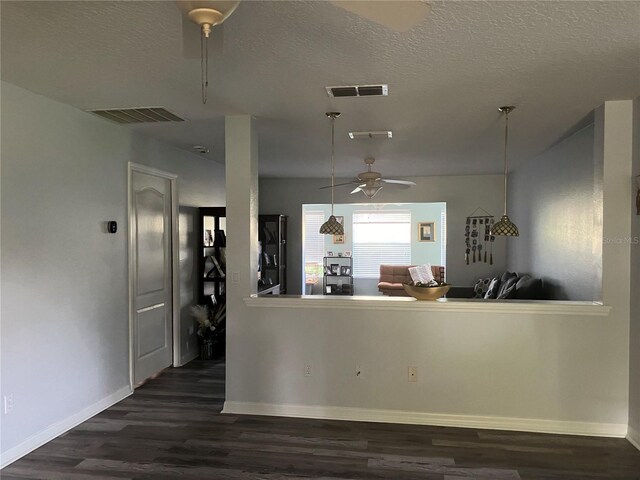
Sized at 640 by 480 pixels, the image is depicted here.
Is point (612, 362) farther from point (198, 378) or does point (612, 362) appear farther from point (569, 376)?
point (198, 378)

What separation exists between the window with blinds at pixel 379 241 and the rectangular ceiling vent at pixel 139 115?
6.62m

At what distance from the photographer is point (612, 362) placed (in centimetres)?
333

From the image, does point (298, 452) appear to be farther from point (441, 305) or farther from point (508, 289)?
point (508, 289)

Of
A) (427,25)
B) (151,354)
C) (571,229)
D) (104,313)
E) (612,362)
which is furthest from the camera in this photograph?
(151,354)

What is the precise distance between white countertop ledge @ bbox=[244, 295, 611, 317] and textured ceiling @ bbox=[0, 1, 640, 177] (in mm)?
1459

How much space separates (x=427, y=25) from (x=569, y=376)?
8.92 ft

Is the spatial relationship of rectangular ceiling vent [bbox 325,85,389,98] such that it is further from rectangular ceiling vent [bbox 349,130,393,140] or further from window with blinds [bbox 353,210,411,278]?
window with blinds [bbox 353,210,411,278]

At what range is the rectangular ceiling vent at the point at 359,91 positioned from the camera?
2947 millimetres

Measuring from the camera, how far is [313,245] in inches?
402

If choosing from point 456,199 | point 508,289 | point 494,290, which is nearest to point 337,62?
point 508,289

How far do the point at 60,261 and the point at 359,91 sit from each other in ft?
8.08

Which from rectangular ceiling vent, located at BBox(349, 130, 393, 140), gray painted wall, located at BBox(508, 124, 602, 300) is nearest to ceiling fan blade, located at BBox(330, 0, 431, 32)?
gray painted wall, located at BBox(508, 124, 602, 300)

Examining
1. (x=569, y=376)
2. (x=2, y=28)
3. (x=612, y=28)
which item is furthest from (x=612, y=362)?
(x=2, y=28)

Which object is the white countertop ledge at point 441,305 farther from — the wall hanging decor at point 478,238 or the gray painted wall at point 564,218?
the wall hanging decor at point 478,238
